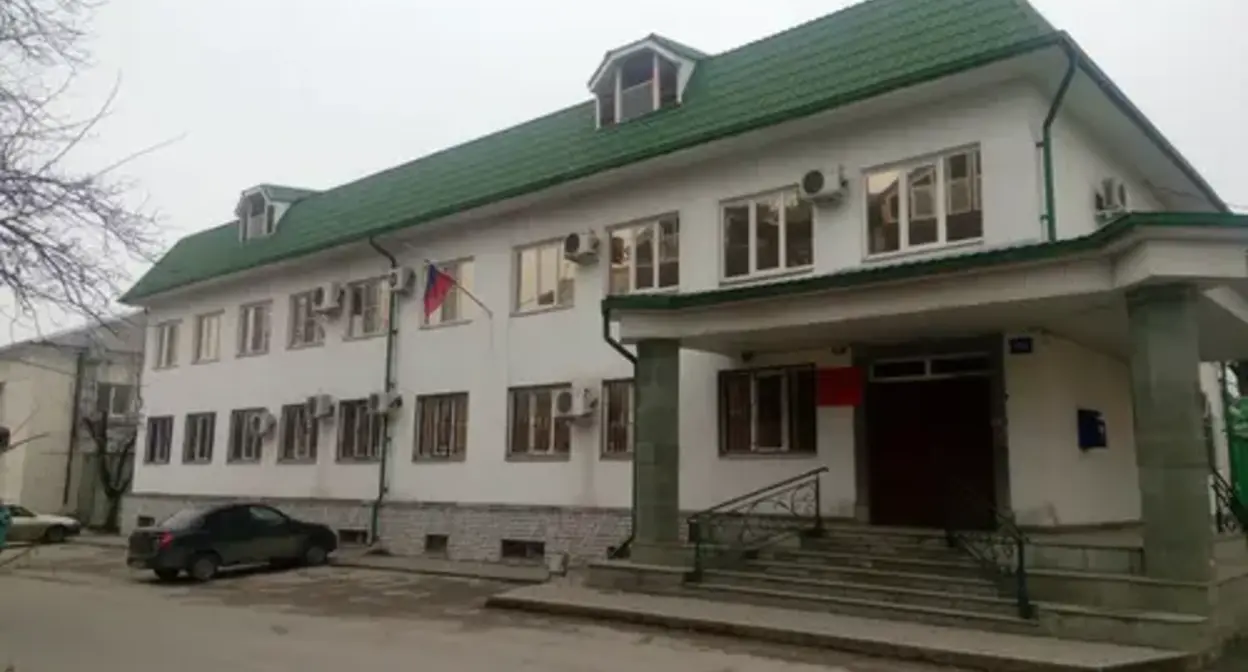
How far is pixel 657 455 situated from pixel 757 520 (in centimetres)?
191

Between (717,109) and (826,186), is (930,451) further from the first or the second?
(717,109)

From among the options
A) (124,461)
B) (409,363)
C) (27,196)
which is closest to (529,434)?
(409,363)

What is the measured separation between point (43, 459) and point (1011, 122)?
33422 mm

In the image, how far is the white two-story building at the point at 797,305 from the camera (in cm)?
1086

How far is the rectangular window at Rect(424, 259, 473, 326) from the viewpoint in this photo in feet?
63.9

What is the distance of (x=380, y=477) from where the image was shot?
20438 mm

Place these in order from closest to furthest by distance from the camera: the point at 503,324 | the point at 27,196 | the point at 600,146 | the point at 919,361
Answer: the point at 27,196 → the point at 919,361 → the point at 600,146 → the point at 503,324

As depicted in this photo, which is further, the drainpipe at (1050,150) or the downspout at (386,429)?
the downspout at (386,429)

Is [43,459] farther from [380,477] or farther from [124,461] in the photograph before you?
[380,477]

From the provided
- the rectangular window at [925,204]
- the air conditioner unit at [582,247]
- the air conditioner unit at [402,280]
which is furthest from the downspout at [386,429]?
the rectangular window at [925,204]

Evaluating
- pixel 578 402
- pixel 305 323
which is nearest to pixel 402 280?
pixel 305 323

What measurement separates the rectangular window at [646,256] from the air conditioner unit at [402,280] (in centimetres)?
540

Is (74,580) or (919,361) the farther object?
(74,580)

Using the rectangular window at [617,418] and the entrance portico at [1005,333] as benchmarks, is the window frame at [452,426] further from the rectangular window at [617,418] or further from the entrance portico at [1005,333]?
the entrance portico at [1005,333]
